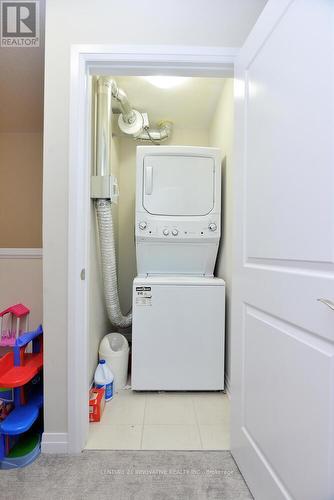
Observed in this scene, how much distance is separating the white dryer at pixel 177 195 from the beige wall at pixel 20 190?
1.08 m

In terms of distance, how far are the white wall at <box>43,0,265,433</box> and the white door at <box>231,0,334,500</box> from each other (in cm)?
30

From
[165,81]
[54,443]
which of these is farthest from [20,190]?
[54,443]

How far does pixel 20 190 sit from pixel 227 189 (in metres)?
1.94

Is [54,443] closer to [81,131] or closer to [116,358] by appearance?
[116,358]

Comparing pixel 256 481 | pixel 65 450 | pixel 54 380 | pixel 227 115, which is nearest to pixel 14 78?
pixel 227 115

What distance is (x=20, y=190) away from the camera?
7.87 ft

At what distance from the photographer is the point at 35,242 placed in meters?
2.41

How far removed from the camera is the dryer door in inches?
80.4

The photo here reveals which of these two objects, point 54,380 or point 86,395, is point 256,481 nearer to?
point 86,395

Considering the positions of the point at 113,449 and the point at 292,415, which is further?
the point at 113,449

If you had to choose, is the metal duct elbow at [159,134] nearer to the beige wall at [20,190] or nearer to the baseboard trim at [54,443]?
the beige wall at [20,190]

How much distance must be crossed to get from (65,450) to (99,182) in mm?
1563

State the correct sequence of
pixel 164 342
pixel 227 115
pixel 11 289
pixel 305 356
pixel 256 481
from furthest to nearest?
pixel 11 289 → pixel 227 115 → pixel 164 342 → pixel 256 481 → pixel 305 356

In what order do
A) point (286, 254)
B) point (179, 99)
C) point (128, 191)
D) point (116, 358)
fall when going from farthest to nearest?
point (128, 191) → point (179, 99) → point (116, 358) → point (286, 254)
